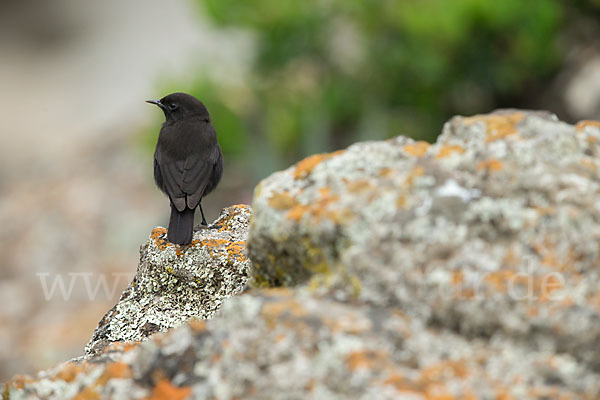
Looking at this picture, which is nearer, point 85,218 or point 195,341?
point 195,341

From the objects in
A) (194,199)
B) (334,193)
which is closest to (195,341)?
(334,193)

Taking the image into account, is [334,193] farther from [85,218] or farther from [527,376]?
[85,218]

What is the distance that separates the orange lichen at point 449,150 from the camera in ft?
11.0

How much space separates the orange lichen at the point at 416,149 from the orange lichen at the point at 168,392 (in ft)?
4.94

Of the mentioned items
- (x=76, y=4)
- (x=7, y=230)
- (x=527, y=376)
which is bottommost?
(x=527, y=376)

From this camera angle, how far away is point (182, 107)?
709 centimetres

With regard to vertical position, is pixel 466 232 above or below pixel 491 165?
below

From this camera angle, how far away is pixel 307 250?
10.6 feet

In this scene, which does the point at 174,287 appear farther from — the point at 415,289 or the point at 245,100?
the point at 245,100

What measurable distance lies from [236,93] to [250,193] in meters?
5.39

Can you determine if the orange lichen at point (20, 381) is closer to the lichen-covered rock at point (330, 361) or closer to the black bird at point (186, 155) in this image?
the lichen-covered rock at point (330, 361)

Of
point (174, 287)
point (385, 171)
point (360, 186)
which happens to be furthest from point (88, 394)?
point (174, 287)

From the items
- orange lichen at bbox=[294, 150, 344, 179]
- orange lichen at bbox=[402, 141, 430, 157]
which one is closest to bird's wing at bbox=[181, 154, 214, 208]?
orange lichen at bbox=[294, 150, 344, 179]

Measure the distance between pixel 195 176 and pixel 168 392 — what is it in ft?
12.2
